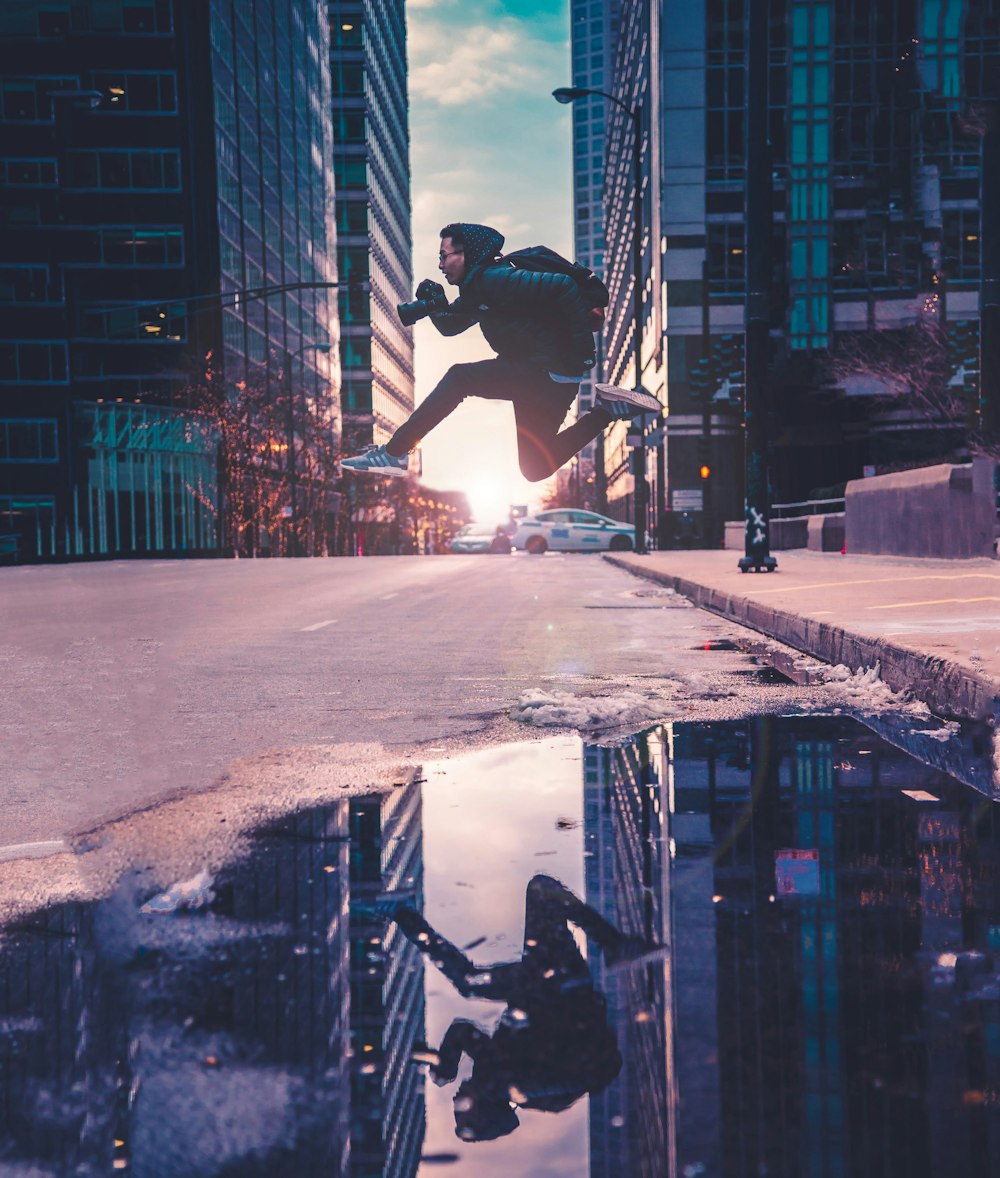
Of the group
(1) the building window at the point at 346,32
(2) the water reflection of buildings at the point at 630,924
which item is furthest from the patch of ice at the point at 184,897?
(1) the building window at the point at 346,32

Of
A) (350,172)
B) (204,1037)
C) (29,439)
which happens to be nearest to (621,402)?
(204,1037)

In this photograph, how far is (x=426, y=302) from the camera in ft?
24.9

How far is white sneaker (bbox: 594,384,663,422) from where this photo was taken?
8.23 metres

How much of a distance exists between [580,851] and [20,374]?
56.7m

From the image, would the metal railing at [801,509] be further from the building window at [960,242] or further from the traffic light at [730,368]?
the building window at [960,242]

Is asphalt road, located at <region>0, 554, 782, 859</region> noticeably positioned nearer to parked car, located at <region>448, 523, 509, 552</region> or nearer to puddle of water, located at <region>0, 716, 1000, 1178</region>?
puddle of water, located at <region>0, 716, 1000, 1178</region>

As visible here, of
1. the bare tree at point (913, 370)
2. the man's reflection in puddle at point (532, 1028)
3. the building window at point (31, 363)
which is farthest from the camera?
the building window at point (31, 363)

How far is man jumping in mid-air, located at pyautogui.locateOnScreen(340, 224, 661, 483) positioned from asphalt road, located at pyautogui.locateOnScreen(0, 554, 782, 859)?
161 centimetres

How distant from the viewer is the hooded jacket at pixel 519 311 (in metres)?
7.55

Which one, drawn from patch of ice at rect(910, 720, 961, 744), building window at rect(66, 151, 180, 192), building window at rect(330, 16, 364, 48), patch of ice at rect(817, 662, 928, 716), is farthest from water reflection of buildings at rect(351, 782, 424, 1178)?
building window at rect(330, 16, 364, 48)

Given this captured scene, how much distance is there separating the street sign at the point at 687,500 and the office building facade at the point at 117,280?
16743mm

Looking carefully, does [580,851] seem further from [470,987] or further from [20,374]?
[20,374]

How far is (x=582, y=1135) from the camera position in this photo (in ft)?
7.53

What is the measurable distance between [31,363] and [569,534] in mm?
23785
